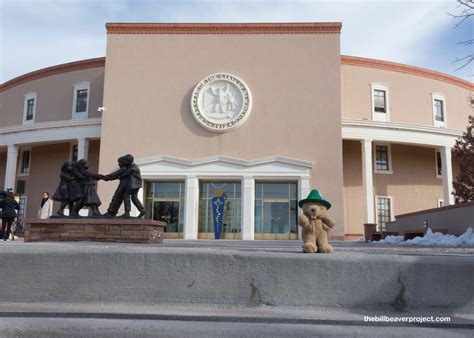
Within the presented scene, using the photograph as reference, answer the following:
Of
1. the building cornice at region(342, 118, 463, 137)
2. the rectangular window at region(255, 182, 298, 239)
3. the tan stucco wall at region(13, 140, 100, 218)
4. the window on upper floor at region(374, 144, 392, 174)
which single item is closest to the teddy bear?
the rectangular window at region(255, 182, 298, 239)

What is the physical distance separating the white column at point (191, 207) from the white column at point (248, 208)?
2.56 meters

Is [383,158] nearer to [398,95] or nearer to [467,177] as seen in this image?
[398,95]

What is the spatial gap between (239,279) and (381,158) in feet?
90.1

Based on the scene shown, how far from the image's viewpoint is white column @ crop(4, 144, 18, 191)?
29302 mm

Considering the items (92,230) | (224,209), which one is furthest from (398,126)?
(92,230)

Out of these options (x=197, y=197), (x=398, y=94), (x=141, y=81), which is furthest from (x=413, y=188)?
(x=141, y=81)

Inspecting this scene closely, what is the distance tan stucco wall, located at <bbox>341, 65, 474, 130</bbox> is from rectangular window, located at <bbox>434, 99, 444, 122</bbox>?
0.48m

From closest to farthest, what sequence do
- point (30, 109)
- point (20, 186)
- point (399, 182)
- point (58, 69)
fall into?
point (399, 182), point (20, 186), point (58, 69), point (30, 109)

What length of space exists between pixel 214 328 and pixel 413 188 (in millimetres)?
28533

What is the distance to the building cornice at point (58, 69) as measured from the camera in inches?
1213

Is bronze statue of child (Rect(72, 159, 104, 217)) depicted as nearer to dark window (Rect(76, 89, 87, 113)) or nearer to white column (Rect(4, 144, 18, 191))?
white column (Rect(4, 144, 18, 191))

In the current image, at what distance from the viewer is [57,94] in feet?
104

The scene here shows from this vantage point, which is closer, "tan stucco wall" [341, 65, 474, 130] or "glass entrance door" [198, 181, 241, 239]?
"glass entrance door" [198, 181, 241, 239]

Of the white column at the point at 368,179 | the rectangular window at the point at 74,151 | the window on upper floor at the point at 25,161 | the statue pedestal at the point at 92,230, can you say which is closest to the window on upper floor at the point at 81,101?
the rectangular window at the point at 74,151
